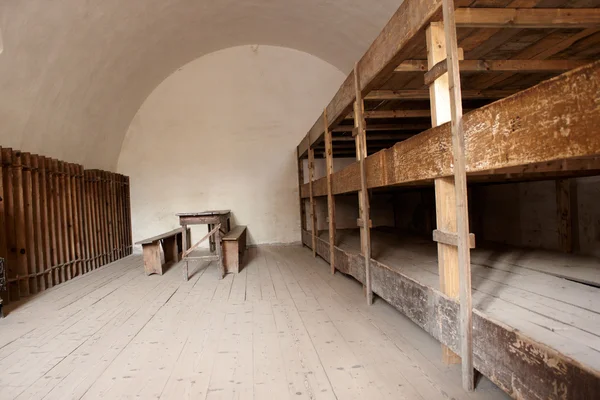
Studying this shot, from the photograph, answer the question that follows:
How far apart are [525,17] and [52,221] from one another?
6.03m

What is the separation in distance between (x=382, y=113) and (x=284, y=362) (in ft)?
10.9

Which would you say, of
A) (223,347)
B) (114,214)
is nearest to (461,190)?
(223,347)

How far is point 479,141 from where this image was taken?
60.1 inches

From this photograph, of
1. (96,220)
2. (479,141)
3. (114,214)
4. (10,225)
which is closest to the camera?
(479,141)

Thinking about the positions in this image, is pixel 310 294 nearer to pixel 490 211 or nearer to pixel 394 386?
pixel 394 386

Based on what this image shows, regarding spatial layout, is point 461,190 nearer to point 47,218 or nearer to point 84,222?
point 47,218

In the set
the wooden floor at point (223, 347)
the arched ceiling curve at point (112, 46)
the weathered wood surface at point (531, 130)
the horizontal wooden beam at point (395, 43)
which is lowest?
the wooden floor at point (223, 347)

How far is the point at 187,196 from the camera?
7980 millimetres

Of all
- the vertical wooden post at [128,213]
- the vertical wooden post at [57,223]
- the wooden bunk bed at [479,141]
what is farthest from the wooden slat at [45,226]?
the wooden bunk bed at [479,141]

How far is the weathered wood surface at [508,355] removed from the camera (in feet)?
3.58

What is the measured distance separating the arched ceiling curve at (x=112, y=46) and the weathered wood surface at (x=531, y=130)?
3996 mm

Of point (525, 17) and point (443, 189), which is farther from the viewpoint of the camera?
point (525, 17)

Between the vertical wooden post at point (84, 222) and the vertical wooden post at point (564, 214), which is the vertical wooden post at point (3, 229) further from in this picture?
the vertical wooden post at point (564, 214)

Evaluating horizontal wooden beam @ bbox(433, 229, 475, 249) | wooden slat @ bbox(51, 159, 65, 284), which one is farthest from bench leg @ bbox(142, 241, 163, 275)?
horizontal wooden beam @ bbox(433, 229, 475, 249)
